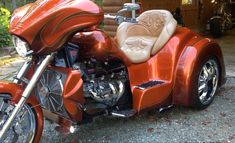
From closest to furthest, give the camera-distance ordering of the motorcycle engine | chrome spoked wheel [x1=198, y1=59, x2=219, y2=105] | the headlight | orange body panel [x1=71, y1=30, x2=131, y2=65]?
the headlight
orange body panel [x1=71, y1=30, x2=131, y2=65]
the motorcycle engine
chrome spoked wheel [x1=198, y1=59, x2=219, y2=105]

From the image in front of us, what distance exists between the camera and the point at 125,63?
3740 millimetres

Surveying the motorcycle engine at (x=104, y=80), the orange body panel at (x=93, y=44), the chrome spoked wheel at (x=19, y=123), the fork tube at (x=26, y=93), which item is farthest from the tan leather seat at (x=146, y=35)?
the chrome spoked wheel at (x=19, y=123)

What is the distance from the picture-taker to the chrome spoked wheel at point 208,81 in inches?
169

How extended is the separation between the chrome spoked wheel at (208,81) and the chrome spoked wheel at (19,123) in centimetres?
194

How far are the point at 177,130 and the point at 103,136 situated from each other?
2.39 ft

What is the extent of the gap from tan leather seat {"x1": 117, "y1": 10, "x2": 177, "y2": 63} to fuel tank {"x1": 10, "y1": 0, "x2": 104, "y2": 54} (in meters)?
0.86

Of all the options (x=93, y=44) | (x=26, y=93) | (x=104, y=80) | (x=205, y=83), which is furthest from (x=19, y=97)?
(x=205, y=83)

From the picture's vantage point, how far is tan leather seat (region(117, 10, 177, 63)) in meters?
3.93

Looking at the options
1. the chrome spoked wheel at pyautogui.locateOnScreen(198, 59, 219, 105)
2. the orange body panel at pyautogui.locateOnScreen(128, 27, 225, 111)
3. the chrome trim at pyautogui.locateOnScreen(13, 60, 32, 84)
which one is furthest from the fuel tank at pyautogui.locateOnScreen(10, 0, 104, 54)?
the chrome spoked wheel at pyautogui.locateOnScreen(198, 59, 219, 105)

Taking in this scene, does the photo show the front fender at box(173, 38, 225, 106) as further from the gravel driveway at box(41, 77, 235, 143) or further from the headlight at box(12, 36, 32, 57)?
the headlight at box(12, 36, 32, 57)

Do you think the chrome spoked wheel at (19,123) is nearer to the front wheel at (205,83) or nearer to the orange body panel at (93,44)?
the orange body panel at (93,44)

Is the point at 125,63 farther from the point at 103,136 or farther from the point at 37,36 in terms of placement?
Result: the point at 37,36

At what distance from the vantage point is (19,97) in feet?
9.60

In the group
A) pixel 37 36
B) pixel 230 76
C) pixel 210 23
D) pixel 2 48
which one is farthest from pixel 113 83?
pixel 210 23
